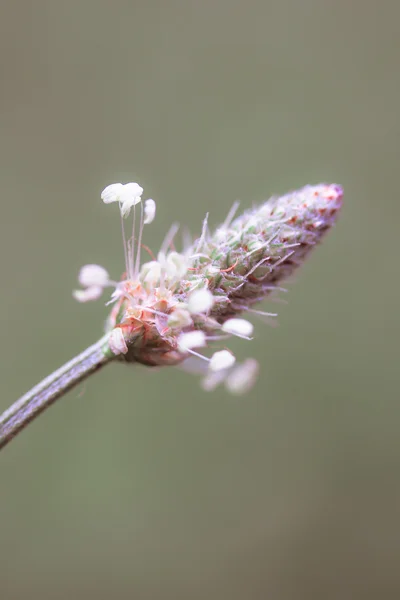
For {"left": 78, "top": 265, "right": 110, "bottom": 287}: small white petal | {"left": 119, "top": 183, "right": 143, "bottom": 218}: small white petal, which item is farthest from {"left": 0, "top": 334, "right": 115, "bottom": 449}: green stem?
{"left": 119, "top": 183, "right": 143, "bottom": 218}: small white petal

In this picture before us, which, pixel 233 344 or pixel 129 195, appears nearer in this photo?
pixel 129 195

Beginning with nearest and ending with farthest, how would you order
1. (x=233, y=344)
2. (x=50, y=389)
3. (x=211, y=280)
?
(x=50, y=389), (x=211, y=280), (x=233, y=344)

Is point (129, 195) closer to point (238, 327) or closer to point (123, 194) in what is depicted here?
point (123, 194)

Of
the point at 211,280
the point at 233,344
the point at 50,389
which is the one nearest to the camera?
the point at 50,389

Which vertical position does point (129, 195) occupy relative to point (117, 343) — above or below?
above

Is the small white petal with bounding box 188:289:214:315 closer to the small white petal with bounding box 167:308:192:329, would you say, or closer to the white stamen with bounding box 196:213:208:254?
the small white petal with bounding box 167:308:192:329

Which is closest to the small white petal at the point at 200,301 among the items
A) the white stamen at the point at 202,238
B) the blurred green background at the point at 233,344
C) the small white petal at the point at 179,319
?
the small white petal at the point at 179,319

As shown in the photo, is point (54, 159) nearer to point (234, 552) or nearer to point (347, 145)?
point (347, 145)

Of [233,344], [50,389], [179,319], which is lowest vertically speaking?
[50,389]

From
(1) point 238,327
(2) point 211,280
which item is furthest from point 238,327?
(2) point 211,280
